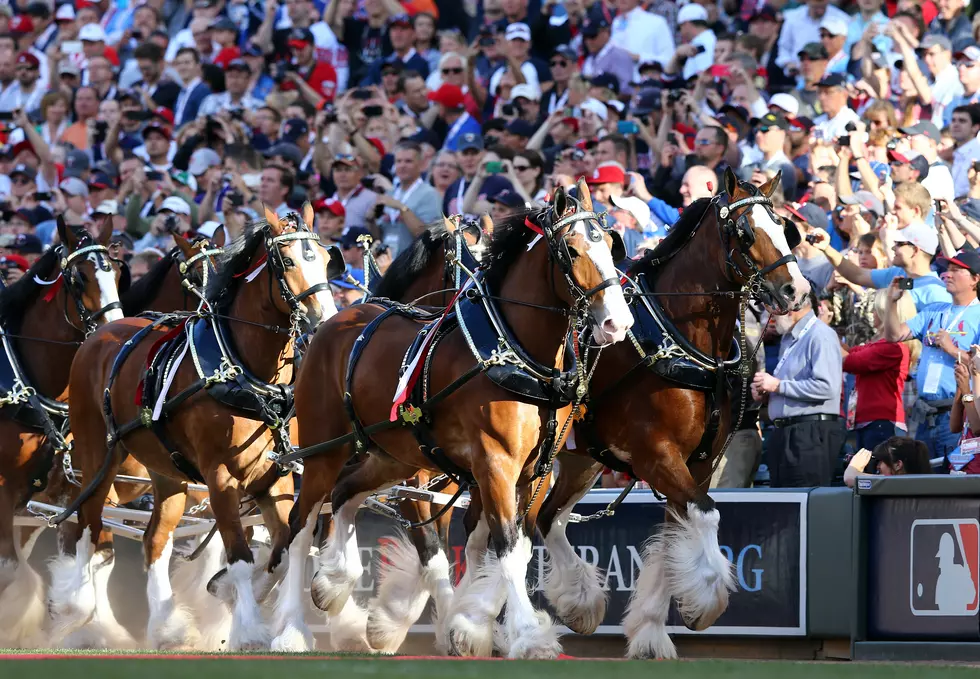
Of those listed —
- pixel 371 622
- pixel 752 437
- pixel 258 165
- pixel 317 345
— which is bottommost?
pixel 371 622

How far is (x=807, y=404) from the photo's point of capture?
34.2 ft

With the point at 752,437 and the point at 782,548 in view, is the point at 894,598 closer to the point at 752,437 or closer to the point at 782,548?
the point at 782,548

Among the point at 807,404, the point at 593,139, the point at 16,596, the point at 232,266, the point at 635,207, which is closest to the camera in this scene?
the point at 232,266

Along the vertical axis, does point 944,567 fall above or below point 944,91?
below

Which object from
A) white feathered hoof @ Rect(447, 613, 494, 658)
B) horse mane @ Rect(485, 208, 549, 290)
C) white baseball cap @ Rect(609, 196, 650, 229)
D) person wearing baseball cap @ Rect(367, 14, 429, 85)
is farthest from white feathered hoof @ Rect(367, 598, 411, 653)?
person wearing baseball cap @ Rect(367, 14, 429, 85)

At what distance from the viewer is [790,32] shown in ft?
55.1

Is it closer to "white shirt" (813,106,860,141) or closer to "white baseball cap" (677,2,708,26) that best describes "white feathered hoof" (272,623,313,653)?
"white shirt" (813,106,860,141)

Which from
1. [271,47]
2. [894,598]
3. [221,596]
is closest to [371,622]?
[221,596]

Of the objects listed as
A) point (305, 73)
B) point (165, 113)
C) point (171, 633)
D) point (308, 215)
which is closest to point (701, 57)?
point (305, 73)

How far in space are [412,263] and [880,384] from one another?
3.29 metres

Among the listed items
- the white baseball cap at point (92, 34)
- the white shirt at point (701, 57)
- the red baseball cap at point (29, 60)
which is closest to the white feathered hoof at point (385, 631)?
the white shirt at point (701, 57)

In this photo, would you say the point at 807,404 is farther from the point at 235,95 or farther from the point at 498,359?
the point at 235,95

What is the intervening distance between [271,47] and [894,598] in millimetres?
14864

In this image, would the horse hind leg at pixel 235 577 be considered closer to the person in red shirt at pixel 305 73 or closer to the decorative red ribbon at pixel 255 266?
the decorative red ribbon at pixel 255 266
